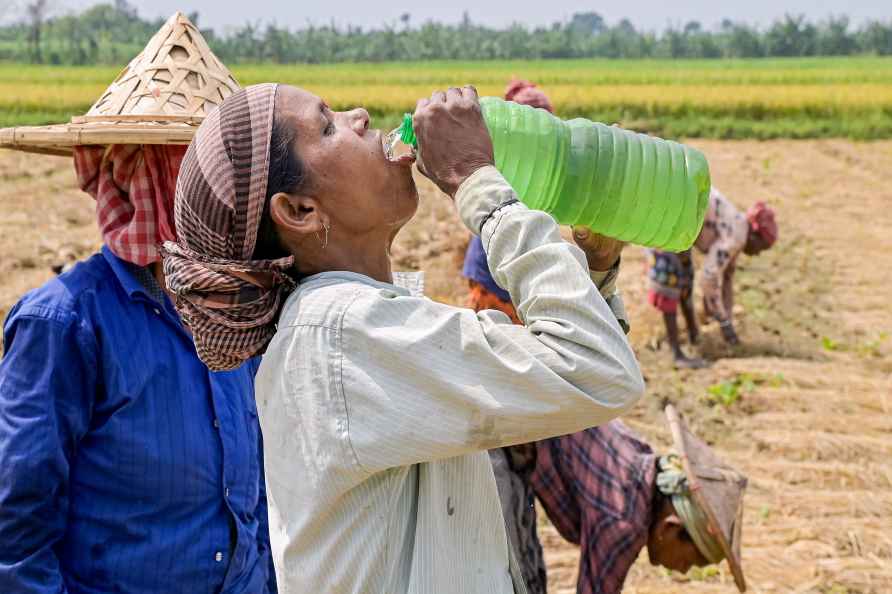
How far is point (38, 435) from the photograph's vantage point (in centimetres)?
202

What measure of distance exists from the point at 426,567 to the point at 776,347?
7.07 meters

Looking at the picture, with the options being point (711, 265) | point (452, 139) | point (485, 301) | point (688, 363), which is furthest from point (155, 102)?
point (711, 265)

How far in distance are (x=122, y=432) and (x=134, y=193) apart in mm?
516

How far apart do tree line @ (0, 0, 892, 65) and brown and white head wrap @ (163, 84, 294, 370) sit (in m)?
35.4

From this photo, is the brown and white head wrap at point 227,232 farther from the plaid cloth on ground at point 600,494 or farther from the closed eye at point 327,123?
the plaid cloth on ground at point 600,494

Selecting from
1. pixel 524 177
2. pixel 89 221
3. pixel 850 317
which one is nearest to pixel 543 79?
pixel 89 221

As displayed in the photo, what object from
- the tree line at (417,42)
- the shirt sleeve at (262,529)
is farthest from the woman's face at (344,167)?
the tree line at (417,42)

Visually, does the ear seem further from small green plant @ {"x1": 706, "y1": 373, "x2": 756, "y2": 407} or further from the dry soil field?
small green plant @ {"x1": 706, "y1": 373, "x2": 756, "y2": 407}

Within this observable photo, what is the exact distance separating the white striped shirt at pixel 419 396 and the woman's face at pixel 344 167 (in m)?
0.10

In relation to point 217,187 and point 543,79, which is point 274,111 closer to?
point 217,187

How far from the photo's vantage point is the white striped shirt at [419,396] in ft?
4.66

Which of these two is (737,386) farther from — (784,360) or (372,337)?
(372,337)

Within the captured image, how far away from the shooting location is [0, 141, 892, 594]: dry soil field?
4883 mm

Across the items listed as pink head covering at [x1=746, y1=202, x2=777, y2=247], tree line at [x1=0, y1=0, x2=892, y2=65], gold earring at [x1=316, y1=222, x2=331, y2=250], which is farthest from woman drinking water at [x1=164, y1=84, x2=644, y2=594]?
tree line at [x1=0, y1=0, x2=892, y2=65]
